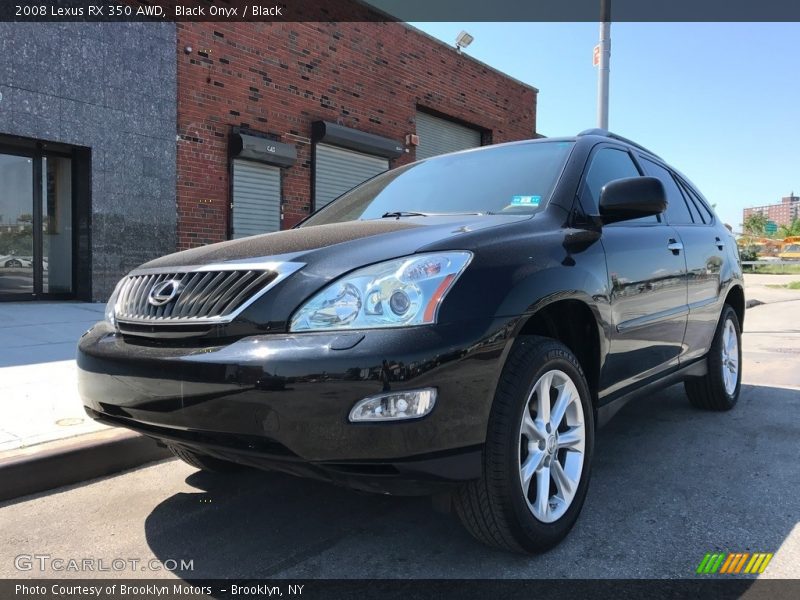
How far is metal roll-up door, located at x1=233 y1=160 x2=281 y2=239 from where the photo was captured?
10492 mm

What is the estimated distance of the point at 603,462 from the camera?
3639mm

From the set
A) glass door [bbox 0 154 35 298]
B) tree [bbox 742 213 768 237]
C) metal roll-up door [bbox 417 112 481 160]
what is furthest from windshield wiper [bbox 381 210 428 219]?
tree [bbox 742 213 768 237]

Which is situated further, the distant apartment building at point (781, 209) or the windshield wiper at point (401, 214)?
the distant apartment building at point (781, 209)

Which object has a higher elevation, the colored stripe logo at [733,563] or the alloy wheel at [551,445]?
the alloy wheel at [551,445]

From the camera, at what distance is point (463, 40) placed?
14.6 metres

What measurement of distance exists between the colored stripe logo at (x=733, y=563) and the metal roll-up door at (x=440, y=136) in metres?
12.2

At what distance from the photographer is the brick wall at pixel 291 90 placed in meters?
9.85

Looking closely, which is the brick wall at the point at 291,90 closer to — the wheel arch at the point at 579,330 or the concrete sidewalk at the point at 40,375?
the concrete sidewalk at the point at 40,375

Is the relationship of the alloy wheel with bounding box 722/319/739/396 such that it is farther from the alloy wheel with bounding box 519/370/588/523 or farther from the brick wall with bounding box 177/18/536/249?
the brick wall with bounding box 177/18/536/249

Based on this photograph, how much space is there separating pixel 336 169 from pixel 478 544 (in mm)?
10246

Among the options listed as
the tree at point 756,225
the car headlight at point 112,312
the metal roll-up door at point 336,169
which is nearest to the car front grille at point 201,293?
the car headlight at point 112,312

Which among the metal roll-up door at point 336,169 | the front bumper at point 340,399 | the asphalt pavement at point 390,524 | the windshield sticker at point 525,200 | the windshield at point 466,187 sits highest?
the metal roll-up door at point 336,169

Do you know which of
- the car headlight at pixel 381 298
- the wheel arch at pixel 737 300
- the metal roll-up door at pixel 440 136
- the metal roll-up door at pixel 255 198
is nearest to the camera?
the car headlight at pixel 381 298

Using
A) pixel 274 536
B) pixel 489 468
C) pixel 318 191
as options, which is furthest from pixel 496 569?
pixel 318 191
